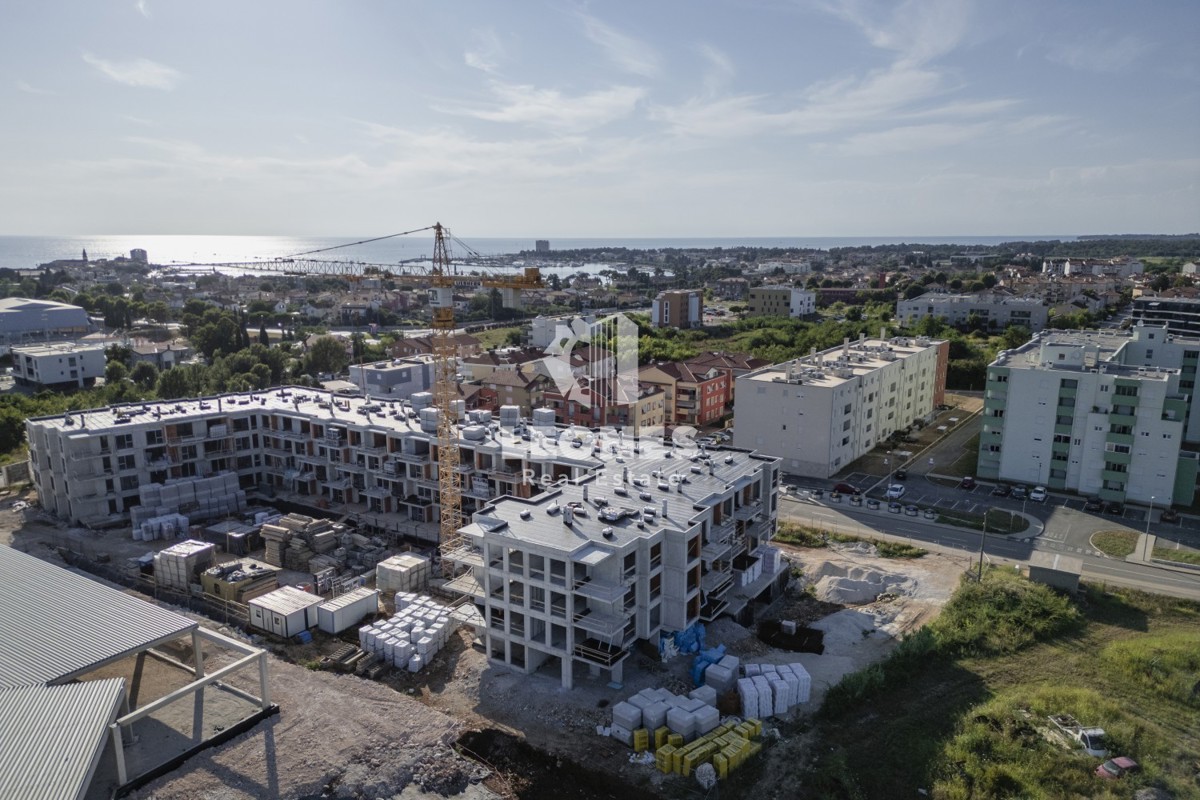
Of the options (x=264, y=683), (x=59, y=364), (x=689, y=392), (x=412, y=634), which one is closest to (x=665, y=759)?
(x=412, y=634)

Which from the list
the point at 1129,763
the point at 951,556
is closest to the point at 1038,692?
the point at 1129,763

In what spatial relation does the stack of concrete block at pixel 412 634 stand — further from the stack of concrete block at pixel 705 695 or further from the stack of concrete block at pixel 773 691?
the stack of concrete block at pixel 773 691

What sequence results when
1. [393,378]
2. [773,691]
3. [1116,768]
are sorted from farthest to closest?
[393,378], [773,691], [1116,768]

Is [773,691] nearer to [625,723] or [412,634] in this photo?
[625,723]

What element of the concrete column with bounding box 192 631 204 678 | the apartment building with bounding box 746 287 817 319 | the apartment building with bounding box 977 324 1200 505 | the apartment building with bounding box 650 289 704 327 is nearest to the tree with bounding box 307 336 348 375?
the apartment building with bounding box 650 289 704 327

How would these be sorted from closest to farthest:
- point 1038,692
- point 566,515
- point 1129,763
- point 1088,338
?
point 1129,763
point 1038,692
point 566,515
point 1088,338

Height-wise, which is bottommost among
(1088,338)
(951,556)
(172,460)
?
(951,556)

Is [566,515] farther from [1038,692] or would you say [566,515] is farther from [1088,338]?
[1088,338]

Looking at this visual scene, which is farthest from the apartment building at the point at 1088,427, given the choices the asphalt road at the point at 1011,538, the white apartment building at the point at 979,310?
the white apartment building at the point at 979,310
